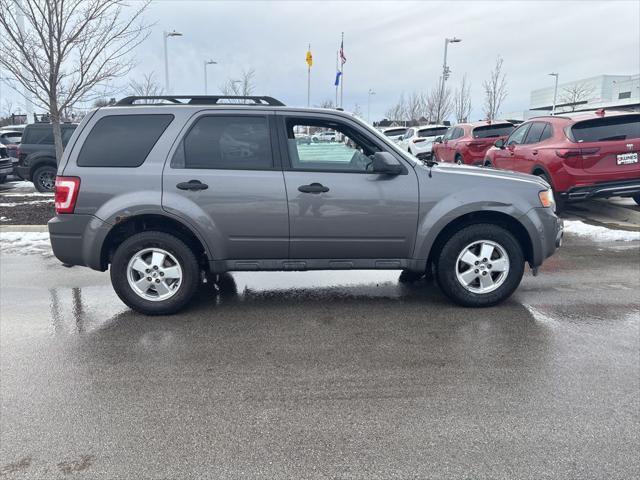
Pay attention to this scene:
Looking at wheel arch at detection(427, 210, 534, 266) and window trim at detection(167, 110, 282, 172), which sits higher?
window trim at detection(167, 110, 282, 172)

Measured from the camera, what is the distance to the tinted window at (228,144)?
181 inches

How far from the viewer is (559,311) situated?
15.7 feet

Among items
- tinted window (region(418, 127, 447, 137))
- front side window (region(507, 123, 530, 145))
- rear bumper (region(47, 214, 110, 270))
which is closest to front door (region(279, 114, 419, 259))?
rear bumper (region(47, 214, 110, 270))

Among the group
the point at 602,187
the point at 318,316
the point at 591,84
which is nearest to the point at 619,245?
the point at 602,187

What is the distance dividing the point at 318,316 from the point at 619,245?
520cm

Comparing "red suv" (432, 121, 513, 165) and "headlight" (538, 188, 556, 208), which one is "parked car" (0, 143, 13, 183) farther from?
"headlight" (538, 188, 556, 208)

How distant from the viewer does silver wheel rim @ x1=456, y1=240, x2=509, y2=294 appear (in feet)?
15.5

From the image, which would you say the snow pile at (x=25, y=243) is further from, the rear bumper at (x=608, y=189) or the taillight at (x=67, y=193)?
the rear bumper at (x=608, y=189)

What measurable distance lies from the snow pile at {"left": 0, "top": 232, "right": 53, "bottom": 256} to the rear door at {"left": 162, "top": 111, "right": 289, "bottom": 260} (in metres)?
3.88

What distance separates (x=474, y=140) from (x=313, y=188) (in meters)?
10.8

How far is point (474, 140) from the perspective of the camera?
1410cm

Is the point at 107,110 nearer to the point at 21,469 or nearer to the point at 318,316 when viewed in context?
the point at 318,316

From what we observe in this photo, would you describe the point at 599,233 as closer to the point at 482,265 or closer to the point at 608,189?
the point at 608,189

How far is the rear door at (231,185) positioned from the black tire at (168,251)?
254 mm
